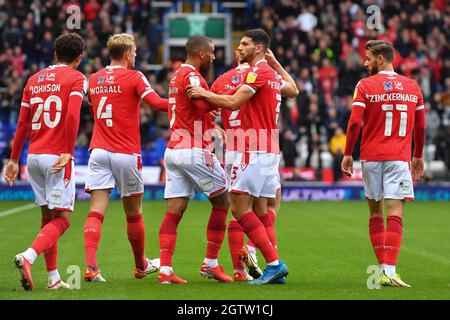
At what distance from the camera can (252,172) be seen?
9641 mm

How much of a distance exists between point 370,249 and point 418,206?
9920mm

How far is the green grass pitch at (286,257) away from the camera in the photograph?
895 cm

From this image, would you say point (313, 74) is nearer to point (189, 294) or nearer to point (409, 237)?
point (409, 237)

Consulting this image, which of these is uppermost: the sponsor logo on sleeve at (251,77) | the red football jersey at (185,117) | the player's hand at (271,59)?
the player's hand at (271,59)

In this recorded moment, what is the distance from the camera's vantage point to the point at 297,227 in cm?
1758

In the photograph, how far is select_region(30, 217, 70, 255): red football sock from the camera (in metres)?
9.08

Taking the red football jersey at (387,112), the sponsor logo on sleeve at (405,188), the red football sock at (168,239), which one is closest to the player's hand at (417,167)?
the red football jersey at (387,112)

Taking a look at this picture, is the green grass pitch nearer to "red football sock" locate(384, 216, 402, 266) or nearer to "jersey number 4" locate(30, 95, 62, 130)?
"red football sock" locate(384, 216, 402, 266)

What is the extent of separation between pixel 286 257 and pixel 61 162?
14.6 feet

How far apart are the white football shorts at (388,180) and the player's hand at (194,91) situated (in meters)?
1.93

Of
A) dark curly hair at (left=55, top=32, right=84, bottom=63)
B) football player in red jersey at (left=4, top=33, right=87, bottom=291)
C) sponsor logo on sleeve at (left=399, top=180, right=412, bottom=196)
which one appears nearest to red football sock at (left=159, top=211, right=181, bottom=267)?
football player in red jersey at (left=4, top=33, right=87, bottom=291)

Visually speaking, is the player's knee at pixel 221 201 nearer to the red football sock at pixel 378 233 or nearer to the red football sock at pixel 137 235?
the red football sock at pixel 137 235

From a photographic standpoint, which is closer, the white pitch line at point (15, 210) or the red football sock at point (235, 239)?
the red football sock at point (235, 239)

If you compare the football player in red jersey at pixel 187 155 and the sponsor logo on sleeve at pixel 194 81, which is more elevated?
the sponsor logo on sleeve at pixel 194 81
